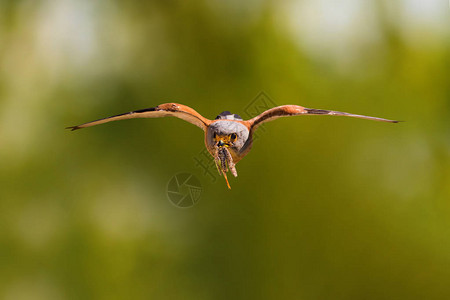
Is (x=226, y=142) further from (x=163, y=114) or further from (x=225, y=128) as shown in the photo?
(x=163, y=114)

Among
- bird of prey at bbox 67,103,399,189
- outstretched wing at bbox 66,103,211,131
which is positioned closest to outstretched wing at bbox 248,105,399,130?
bird of prey at bbox 67,103,399,189

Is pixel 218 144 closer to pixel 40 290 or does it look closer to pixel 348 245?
pixel 348 245

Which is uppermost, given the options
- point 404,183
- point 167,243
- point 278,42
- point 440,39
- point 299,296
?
point 278,42

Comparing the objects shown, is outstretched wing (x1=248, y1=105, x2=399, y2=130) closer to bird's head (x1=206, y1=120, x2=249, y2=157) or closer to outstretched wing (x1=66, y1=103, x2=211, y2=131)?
bird's head (x1=206, y1=120, x2=249, y2=157)

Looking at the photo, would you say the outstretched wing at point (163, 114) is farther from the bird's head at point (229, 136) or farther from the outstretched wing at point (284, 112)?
the outstretched wing at point (284, 112)

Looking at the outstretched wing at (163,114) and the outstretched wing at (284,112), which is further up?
the outstretched wing at (163,114)

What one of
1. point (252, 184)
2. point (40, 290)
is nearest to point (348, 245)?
point (252, 184)

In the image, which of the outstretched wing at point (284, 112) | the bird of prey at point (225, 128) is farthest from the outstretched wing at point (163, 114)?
the outstretched wing at point (284, 112)

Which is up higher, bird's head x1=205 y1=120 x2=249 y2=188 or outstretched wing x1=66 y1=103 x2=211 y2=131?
outstretched wing x1=66 y1=103 x2=211 y2=131

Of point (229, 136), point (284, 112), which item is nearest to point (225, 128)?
point (229, 136)

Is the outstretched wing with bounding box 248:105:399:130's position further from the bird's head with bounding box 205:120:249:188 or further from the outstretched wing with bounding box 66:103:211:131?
the outstretched wing with bounding box 66:103:211:131

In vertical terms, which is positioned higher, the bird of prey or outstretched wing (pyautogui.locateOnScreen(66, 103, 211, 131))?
outstretched wing (pyautogui.locateOnScreen(66, 103, 211, 131))
